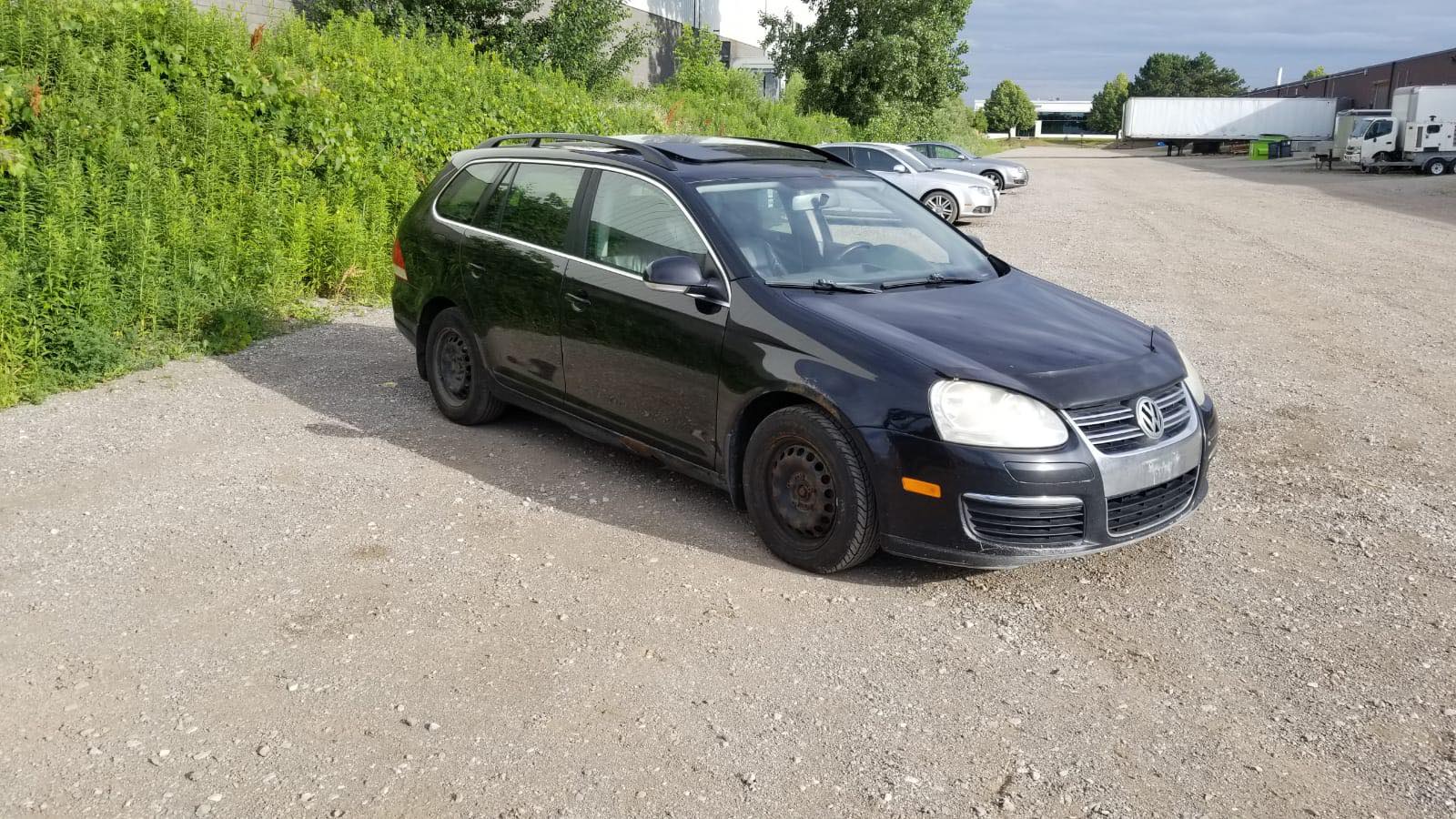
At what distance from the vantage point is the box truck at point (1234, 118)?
67125mm

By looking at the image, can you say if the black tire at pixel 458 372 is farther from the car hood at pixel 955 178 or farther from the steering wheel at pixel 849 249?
the car hood at pixel 955 178

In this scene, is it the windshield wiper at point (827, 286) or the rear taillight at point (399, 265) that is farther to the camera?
the rear taillight at point (399, 265)

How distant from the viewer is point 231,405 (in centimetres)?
755

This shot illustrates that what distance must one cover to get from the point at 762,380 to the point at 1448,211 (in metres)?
24.3

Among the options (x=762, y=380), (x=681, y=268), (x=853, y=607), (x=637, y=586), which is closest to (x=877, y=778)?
(x=853, y=607)

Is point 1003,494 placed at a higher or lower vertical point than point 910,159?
lower

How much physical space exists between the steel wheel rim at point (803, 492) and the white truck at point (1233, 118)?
70.3m

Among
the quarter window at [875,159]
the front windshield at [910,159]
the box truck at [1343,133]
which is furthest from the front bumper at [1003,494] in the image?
the box truck at [1343,133]

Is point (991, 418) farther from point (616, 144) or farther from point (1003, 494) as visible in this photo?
point (616, 144)

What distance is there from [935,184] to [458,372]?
15.8m

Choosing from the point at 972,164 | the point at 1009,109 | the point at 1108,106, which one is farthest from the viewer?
the point at 1108,106

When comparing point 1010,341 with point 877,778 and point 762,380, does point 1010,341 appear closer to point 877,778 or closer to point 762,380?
point 762,380

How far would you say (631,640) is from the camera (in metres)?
4.37

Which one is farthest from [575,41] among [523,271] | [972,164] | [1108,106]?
[1108,106]
